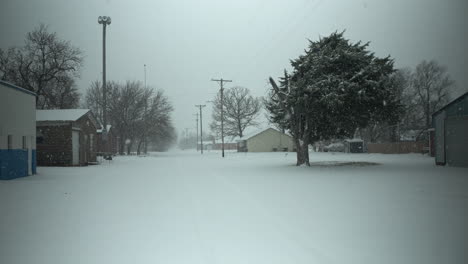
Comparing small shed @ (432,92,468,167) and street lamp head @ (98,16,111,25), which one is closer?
small shed @ (432,92,468,167)

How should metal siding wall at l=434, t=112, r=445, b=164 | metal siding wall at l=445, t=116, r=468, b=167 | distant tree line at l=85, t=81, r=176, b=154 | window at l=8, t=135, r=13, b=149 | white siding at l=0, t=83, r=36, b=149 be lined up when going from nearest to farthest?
1. white siding at l=0, t=83, r=36, b=149
2. window at l=8, t=135, r=13, b=149
3. metal siding wall at l=445, t=116, r=468, b=167
4. metal siding wall at l=434, t=112, r=445, b=164
5. distant tree line at l=85, t=81, r=176, b=154

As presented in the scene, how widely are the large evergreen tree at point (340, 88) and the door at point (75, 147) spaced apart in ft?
59.5

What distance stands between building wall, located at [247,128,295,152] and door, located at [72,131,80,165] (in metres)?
41.9

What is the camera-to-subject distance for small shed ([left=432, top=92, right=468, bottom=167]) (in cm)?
2088

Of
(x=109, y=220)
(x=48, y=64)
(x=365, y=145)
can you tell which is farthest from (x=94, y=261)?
(x=365, y=145)

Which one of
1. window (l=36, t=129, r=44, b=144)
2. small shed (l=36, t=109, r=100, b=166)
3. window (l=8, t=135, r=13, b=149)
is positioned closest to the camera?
window (l=8, t=135, r=13, b=149)

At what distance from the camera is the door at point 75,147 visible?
27.7 metres

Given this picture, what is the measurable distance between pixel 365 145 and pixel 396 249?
5341cm

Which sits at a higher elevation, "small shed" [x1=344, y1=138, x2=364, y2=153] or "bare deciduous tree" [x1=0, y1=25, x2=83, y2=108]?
"bare deciduous tree" [x1=0, y1=25, x2=83, y2=108]

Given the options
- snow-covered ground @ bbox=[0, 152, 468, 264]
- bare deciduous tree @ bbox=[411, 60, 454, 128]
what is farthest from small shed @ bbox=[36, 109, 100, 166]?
bare deciduous tree @ bbox=[411, 60, 454, 128]

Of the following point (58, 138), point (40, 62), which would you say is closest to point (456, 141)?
point (58, 138)

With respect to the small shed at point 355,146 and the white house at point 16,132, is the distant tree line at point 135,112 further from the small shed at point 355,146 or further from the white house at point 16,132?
the white house at point 16,132

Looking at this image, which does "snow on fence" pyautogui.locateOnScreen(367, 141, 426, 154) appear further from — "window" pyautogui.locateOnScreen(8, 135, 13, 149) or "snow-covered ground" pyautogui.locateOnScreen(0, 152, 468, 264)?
"window" pyautogui.locateOnScreen(8, 135, 13, 149)

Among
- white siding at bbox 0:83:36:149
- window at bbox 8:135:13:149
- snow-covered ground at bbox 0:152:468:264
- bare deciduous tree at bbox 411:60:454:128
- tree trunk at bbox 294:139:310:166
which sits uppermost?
bare deciduous tree at bbox 411:60:454:128
